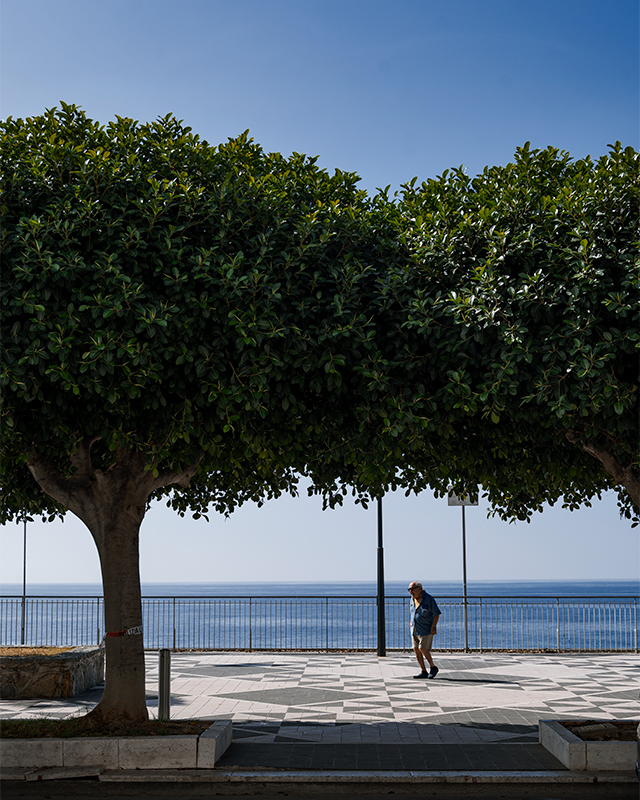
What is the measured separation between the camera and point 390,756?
829 centimetres

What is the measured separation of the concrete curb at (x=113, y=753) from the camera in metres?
7.75

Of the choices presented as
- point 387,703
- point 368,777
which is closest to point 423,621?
point 387,703

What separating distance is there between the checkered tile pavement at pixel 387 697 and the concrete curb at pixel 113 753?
141 centimetres

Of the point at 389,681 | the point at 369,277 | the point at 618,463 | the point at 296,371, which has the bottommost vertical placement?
the point at 389,681

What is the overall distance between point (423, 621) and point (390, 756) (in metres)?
5.18

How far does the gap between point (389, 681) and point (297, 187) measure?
928 centimetres

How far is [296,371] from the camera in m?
7.53

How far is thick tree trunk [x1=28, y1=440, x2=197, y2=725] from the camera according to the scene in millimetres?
8578

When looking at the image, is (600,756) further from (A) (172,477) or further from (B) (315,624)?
(B) (315,624)

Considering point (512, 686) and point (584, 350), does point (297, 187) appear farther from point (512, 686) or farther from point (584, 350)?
point (512, 686)

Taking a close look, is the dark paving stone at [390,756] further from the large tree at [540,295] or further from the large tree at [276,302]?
the large tree at [540,295]

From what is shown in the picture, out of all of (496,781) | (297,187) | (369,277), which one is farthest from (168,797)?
(297,187)

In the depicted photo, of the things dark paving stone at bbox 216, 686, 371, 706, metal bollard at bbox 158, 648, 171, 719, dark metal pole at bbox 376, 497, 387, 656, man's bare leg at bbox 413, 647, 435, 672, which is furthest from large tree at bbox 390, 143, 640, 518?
dark metal pole at bbox 376, 497, 387, 656

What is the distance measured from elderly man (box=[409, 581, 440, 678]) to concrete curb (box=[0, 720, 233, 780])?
6.19 m
